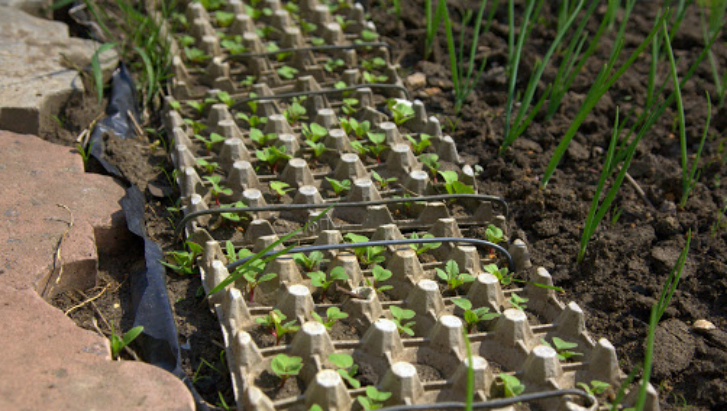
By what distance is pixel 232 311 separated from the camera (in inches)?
83.0

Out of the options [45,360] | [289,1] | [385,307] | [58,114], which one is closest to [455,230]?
[385,307]

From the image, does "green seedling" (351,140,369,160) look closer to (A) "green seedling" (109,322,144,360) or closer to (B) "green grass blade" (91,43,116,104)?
(B) "green grass blade" (91,43,116,104)

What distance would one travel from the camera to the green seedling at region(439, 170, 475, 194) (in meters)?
2.71

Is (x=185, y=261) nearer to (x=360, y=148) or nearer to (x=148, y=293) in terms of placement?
(x=148, y=293)

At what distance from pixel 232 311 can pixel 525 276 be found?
3.12 feet

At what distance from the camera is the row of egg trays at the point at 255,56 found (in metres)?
3.37

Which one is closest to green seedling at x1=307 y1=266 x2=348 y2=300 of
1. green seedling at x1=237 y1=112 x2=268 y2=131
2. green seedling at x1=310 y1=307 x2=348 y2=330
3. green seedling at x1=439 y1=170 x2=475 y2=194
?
green seedling at x1=310 y1=307 x2=348 y2=330

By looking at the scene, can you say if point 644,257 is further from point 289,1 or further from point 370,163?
point 289,1

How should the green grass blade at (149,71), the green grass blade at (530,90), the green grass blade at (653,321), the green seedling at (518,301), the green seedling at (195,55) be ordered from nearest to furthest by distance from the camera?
1. the green grass blade at (653,321)
2. the green seedling at (518,301)
3. the green grass blade at (530,90)
4. the green grass blade at (149,71)
5. the green seedling at (195,55)

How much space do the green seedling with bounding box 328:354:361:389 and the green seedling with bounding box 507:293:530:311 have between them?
1.91ft

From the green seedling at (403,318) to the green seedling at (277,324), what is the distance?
285mm

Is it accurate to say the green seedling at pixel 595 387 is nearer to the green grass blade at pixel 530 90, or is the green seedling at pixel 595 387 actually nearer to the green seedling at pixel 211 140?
the green grass blade at pixel 530 90

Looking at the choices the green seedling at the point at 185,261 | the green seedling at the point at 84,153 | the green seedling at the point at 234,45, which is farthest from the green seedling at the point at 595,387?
the green seedling at the point at 234,45

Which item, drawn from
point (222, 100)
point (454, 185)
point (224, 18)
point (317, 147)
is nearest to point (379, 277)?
point (454, 185)
